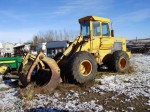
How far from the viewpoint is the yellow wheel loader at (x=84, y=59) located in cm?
852

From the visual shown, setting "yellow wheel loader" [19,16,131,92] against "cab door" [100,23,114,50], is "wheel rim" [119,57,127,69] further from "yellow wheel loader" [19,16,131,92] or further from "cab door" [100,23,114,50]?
"cab door" [100,23,114,50]

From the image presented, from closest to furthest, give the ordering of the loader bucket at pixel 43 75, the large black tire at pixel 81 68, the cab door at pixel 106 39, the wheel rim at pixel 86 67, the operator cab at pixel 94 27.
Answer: the loader bucket at pixel 43 75, the large black tire at pixel 81 68, the wheel rim at pixel 86 67, the operator cab at pixel 94 27, the cab door at pixel 106 39

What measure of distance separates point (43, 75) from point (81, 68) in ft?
4.86

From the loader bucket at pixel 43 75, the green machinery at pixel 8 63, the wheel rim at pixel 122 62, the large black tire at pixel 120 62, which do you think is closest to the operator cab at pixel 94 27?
the large black tire at pixel 120 62

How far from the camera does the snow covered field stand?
6.44 meters

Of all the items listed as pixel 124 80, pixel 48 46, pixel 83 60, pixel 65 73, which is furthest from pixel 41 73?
pixel 48 46

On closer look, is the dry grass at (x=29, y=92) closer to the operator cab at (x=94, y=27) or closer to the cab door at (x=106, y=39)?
the operator cab at (x=94, y=27)

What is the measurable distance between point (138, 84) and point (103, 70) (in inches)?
139

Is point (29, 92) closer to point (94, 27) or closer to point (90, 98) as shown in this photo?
point (90, 98)

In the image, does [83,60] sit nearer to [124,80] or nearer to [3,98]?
[124,80]

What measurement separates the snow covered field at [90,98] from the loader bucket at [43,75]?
0.98ft

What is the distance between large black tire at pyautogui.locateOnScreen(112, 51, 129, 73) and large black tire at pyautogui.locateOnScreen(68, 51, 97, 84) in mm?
1948

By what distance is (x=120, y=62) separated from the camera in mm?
11641

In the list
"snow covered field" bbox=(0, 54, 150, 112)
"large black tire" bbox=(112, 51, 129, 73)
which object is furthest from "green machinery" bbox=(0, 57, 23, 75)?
"large black tire" bbox=(112, 51, 129, 73)
